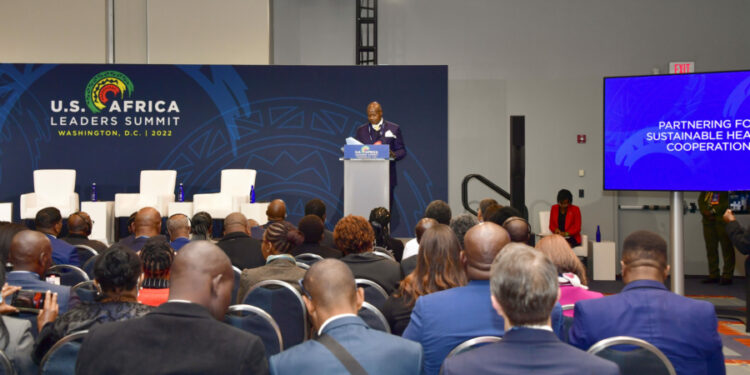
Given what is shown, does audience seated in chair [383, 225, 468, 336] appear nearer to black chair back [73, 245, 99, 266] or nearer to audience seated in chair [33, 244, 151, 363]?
audience seated in chair [33, 244, 151, 363]

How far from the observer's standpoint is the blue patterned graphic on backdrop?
36.5 ft

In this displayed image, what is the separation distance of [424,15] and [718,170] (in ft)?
21.6

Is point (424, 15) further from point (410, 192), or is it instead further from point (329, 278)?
point (329, 278)

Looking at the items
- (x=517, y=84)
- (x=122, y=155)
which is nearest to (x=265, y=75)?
(x=122, y=155)

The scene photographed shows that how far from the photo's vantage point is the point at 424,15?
39.2 feet

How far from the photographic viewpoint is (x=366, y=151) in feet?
27.2

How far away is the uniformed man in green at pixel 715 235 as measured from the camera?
396 inches

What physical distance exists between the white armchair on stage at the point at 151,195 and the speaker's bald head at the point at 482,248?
309 inches

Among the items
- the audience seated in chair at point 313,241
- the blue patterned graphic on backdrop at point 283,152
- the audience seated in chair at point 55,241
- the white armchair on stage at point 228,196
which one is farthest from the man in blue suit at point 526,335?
the blue patterned graphic on backdrop at point 283,152

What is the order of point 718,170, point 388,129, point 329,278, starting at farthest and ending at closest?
point 388,129, point 718,170, point 329,278

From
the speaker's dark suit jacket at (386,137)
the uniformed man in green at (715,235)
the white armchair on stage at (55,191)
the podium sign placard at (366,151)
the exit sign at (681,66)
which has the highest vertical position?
the exit sign at (681,66)

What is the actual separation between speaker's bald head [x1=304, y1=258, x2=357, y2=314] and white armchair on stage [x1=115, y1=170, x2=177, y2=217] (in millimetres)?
8215

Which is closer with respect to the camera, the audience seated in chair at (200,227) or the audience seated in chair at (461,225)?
the audience seated in chair at (461,225)

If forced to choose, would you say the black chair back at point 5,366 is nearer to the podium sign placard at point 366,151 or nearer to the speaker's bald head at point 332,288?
the speaker's bald head at point 332,288
